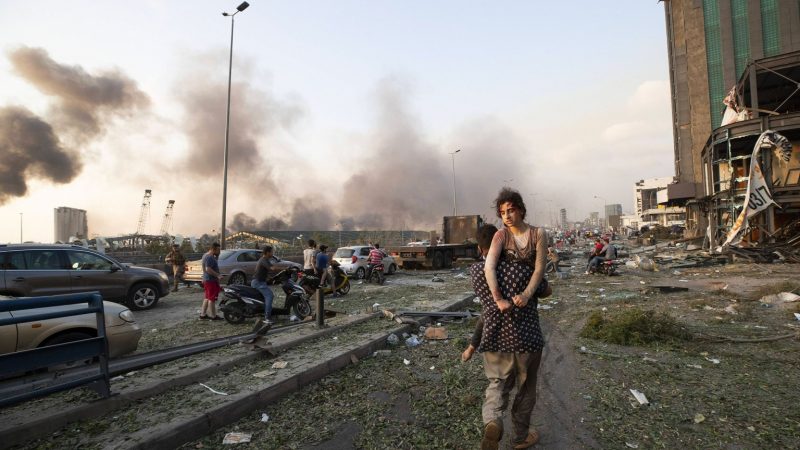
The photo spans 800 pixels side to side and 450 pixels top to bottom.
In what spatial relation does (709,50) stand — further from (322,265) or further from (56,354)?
(56,354)

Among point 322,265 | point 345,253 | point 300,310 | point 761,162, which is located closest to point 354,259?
point 345,253

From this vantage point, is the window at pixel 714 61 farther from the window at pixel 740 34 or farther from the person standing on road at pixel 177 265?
the person standing on road at pixel 177 265

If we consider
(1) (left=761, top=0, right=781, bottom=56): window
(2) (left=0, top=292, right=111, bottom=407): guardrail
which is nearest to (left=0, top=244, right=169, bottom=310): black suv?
(2) (left=0, top=292, right=111, bottom=407): guardrail

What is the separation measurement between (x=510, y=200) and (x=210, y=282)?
7267 mm

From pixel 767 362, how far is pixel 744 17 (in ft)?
134

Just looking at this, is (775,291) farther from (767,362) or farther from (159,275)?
(159,275)

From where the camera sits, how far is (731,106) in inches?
890

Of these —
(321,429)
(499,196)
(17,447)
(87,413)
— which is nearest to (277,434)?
(321,429)

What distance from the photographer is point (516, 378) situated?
9.24 feet

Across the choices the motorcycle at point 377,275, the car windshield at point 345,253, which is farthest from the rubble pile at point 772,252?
the car windshield at point 345,253

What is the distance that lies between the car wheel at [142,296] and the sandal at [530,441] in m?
9.91

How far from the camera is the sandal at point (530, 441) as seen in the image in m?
2.93

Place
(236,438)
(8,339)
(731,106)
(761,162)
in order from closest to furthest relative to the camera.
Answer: (236,438), (8,339), (761,162), (731,106)

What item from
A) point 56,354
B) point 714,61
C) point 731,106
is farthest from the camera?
point 714,61
